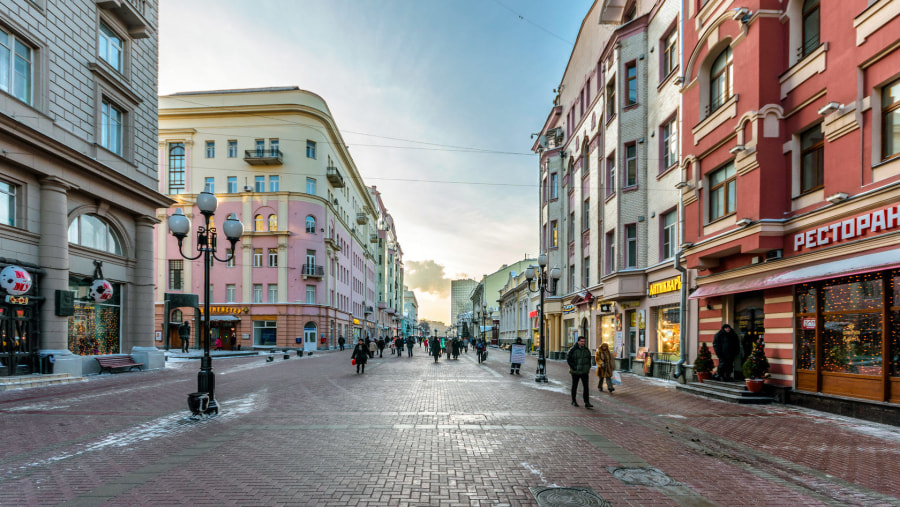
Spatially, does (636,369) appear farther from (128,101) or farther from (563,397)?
(128,101)

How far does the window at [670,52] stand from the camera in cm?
1913

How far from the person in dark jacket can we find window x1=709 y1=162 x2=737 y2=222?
332cm

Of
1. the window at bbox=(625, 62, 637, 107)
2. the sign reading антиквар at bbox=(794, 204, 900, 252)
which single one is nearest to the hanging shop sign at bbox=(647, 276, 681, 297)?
the sign reading антиквар at bbox=(794, 204, 900, 252)

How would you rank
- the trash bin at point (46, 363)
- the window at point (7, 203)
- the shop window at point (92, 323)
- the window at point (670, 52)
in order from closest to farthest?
the window at point (7, 203) < the trash bin at point (46, 363) < the window at point (670, 52) < the shop window at point (92, 323)

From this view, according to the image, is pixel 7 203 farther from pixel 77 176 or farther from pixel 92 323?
pixel 92 323

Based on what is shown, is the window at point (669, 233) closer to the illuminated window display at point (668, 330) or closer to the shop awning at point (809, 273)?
the illuminated window display at point (668, 330)

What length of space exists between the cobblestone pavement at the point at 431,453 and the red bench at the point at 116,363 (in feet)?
24.3

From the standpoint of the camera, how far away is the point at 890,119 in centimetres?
998

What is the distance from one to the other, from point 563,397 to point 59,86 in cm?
2013

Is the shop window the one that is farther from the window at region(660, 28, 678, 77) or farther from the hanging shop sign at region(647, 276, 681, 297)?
the window at region(660, 28, 678, 77)

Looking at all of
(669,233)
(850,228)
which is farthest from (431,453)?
(669,233)

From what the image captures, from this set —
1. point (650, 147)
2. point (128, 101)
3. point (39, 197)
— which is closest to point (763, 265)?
point (650, 147)

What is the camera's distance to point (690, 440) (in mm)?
8359

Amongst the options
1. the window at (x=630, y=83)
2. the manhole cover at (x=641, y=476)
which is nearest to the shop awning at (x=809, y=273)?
the manhole cover at (x=641, y=476)
